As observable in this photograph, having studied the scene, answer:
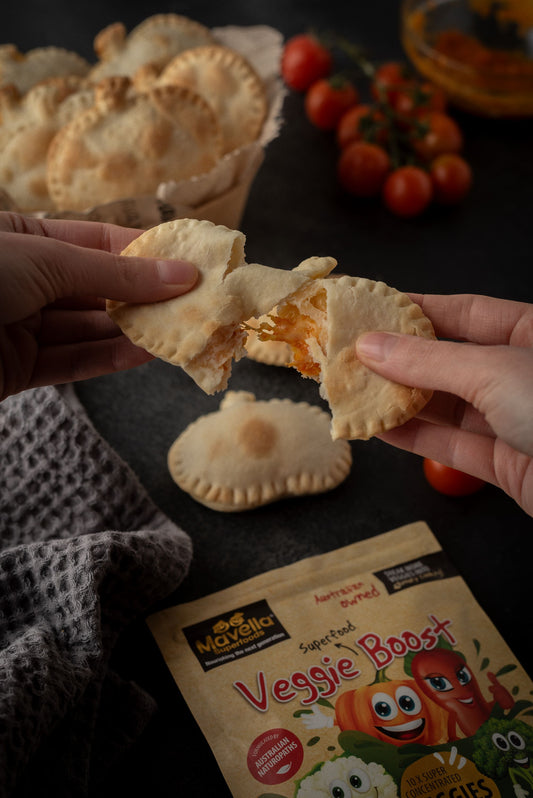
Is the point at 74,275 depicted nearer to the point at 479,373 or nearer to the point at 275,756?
the point at 479,373

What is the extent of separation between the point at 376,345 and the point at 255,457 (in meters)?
0.58

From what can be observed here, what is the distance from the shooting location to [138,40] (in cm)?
256

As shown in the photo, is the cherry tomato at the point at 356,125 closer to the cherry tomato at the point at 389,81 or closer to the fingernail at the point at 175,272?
the cherry tomato at the point at 389,81

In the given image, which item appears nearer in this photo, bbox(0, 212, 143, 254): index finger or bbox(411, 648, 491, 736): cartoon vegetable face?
bbox(411, 648, 491, 736): cartoon vegetable face

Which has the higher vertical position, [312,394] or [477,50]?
[477,50]

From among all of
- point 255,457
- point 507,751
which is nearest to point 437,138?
point 255,457

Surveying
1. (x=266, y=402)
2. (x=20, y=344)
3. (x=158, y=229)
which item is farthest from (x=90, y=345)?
(x=266, y=402)

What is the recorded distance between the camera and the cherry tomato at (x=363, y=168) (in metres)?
2.62

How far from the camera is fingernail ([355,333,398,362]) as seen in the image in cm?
138

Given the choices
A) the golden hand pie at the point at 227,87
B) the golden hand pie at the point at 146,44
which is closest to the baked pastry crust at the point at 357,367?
the golden hand pie at the point at 227,87

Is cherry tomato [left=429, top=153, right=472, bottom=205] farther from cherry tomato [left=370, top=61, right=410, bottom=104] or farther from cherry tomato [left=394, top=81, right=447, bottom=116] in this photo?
cherry tomato [left=370, top=61, right=410, bottom=104]

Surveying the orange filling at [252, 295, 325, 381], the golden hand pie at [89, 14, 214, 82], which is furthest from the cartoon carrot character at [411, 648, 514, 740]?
the golden hand pie at [89, 14, 214, 82]

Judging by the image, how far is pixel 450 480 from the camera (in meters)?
1.86

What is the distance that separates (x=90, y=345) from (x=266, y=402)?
20.7 inches
